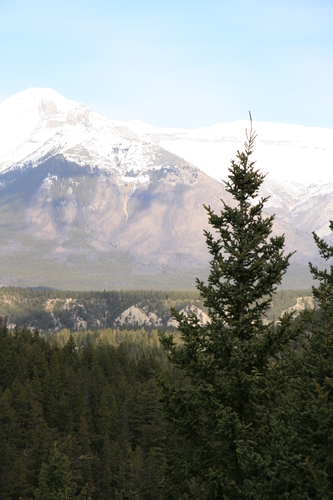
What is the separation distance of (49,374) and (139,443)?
841 inches

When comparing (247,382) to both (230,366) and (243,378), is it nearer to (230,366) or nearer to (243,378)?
(243,378)

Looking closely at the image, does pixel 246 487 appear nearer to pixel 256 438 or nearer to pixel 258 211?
pixel 256 438

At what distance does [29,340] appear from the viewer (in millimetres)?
147250

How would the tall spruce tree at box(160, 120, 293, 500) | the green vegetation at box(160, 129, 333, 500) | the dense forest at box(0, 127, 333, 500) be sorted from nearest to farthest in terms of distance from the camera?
1. the dense forest at box(0, 127, 333, 500)
2. the green vegetation at box(160, 129, 333, 500)
3. the tall spruce tree at box(160, 120, 293, 500)

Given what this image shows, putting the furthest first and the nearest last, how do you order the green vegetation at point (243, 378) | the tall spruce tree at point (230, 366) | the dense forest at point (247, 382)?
the tall spruce tree at point (230, 366), the green vegetation at point (243, 378), the dense forest at point (247, 382)

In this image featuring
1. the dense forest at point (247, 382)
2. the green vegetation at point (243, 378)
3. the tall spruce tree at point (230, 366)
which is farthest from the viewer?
the tall spruce tree at point (230, 366)

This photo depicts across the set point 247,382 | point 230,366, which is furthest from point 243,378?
point 230,366

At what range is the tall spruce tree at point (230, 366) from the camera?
22.3 m

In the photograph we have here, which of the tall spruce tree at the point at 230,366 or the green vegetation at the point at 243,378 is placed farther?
the tall spruce tree at the point at 230,366

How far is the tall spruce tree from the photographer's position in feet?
73.2

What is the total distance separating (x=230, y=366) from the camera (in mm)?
23281

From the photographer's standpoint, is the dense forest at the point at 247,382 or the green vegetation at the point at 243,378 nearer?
the dense forest at the point at 247,382

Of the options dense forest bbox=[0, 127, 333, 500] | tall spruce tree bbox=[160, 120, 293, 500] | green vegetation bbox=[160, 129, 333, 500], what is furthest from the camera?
tall spruce tree bbox=[160, 120, 293, 500]

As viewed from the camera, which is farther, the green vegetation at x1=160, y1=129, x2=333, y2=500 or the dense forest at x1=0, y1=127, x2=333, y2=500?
the green vegetation at x1=160, y1=129, x2=333, y2=500
